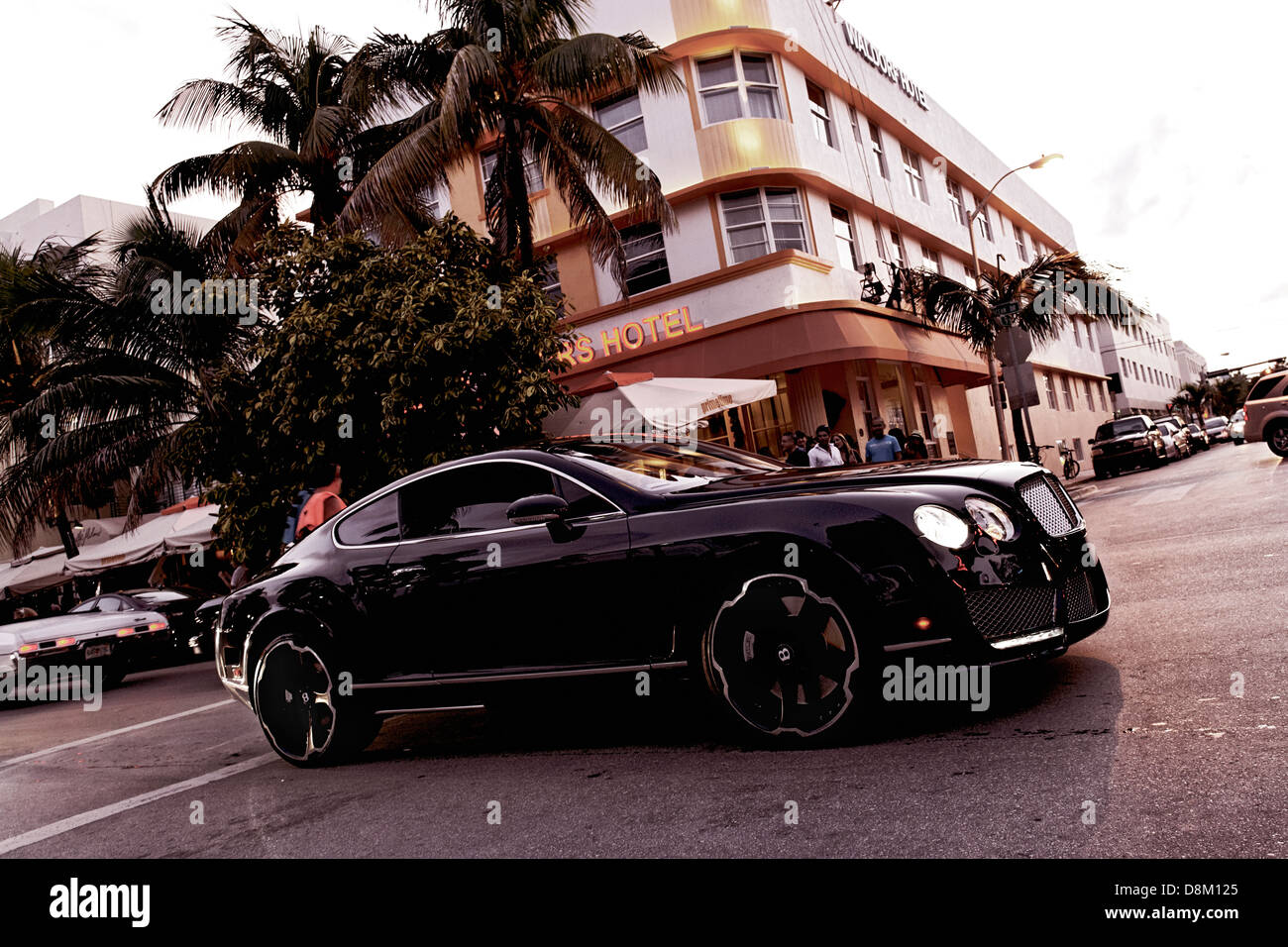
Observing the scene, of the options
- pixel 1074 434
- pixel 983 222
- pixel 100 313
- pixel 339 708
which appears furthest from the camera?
pixel 1074 434

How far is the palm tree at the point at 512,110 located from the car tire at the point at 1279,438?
12.8 metres

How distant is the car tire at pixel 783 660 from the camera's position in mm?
3902

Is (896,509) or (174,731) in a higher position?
(896,509)

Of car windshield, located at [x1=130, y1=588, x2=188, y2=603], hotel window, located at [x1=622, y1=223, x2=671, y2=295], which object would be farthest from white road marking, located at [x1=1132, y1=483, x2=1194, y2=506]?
car windshield, located at [x1=130, y1=588, x2=188, y2=603]

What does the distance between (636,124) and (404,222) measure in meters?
7.40

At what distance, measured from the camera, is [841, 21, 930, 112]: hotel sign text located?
80.3ft

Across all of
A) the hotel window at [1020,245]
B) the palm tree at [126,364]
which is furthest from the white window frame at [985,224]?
the palm tree at [126,364]

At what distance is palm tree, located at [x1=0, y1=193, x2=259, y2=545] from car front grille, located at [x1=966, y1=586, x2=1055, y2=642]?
15.0m

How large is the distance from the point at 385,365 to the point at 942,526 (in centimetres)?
856

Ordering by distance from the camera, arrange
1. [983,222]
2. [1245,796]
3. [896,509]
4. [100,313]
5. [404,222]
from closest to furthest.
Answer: [1245,796] < [896,509] < [404,222] < [100,313] < [983,222]

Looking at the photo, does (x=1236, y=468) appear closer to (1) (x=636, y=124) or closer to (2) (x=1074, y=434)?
(1) (x=636, y=124)

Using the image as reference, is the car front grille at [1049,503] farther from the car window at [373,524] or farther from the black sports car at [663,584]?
the car window at [373,524]

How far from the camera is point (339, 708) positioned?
17.3 ft
